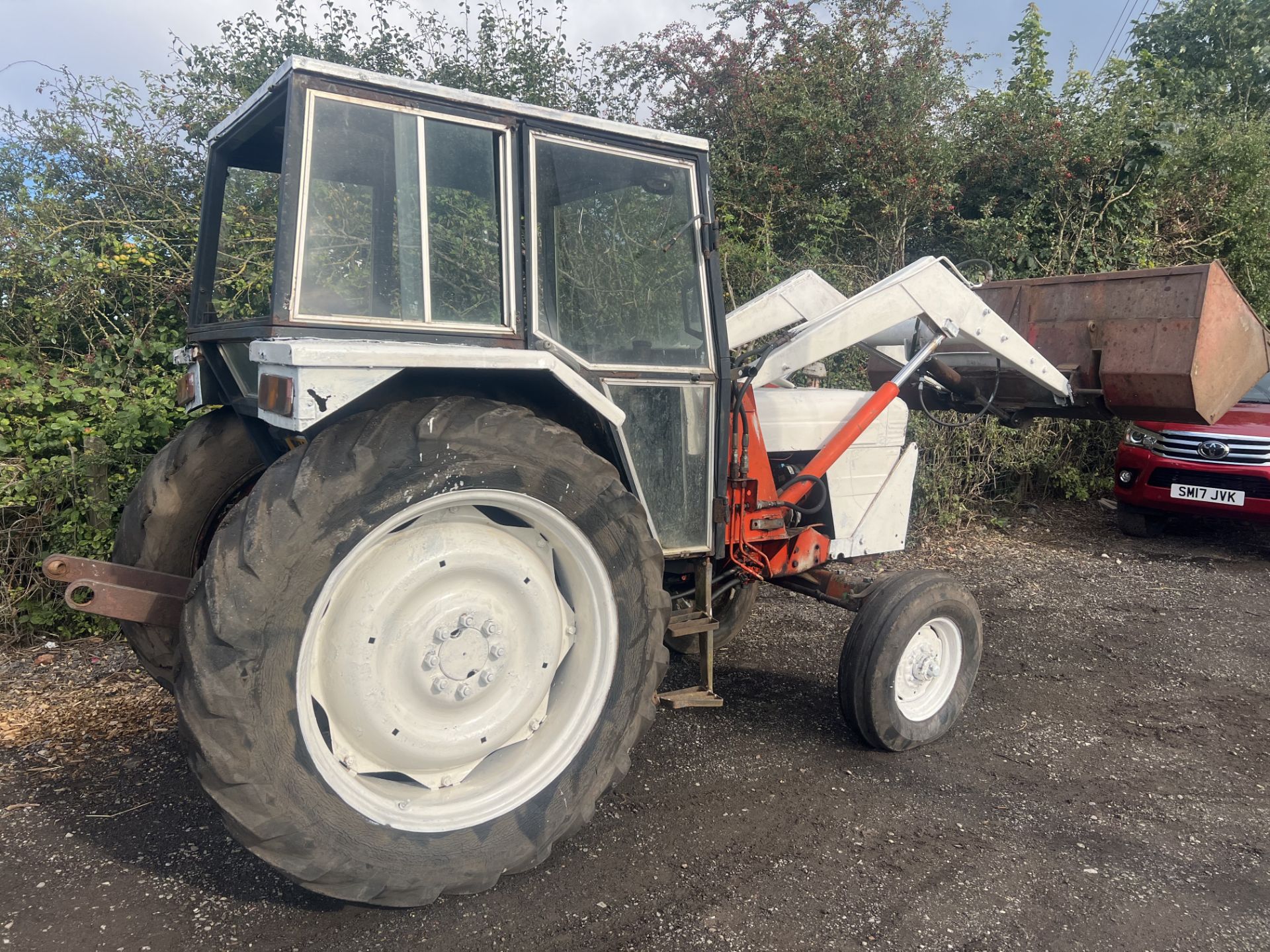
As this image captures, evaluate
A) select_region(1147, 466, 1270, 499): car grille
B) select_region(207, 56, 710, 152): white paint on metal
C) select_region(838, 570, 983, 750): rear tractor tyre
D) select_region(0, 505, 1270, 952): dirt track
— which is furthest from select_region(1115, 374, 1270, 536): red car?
select_region(207, 56, 710, 152): white paint on metal

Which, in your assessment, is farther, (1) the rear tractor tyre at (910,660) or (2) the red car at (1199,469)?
(2) the red car at (1199,469)

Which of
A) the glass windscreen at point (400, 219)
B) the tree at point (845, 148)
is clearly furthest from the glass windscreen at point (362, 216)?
the tree at point (845, 148)

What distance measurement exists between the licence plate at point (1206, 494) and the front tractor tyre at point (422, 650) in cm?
621

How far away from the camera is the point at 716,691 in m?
4.09

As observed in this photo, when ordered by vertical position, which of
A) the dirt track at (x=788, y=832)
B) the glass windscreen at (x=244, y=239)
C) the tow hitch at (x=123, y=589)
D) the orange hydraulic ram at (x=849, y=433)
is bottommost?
the dirt track at (x=788, y=832)

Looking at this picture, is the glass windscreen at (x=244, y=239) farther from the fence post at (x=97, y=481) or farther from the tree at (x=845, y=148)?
the tree at (x=845, y=148)

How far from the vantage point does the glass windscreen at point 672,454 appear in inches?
116

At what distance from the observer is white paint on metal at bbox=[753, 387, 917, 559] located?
3746 mm

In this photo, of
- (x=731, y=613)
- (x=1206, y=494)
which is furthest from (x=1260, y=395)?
(x=731, y=613)

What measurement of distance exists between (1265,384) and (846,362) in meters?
3.52

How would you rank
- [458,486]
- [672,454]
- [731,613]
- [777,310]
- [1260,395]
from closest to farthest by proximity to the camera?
[458,486], [672,454], [777,310], [731,613], [1260,395]

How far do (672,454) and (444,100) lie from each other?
135 centimetres

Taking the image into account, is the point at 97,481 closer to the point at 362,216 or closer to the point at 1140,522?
the point at 362,216

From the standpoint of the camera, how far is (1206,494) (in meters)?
6.90
